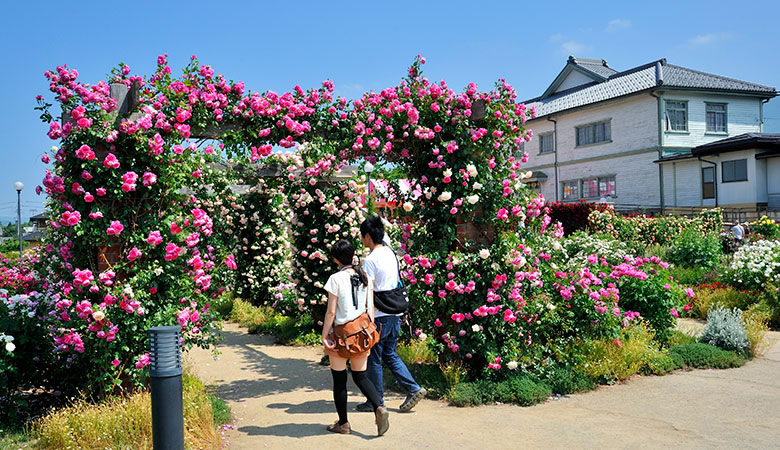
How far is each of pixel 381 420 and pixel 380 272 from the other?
1344 mm

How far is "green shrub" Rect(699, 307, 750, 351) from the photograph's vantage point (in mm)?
7590

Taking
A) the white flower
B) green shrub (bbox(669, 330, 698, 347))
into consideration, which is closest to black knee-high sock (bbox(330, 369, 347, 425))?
the white flower

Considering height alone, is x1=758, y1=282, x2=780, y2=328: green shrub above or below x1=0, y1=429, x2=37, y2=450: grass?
above

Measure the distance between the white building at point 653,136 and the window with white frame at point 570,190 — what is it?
0.18ft

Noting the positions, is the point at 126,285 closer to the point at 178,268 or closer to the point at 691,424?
the point at 178,268

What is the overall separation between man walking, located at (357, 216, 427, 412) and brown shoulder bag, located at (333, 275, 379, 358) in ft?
1.85

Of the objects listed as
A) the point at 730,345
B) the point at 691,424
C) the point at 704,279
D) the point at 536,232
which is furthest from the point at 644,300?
the point at 704,279

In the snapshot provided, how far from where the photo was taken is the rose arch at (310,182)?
201 inches

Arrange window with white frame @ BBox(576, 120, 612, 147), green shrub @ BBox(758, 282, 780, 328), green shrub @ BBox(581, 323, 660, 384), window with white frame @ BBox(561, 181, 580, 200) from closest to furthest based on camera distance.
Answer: green shrub @ BBox(581, 323, 660, 384)
green shrub @ BBox(758, 282, 780, 328)
window with white frame @ BBox(576, 120, 612, 147)
window with white frame @ BBox(561, 181, 580, 200)

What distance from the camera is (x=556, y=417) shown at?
5398mm

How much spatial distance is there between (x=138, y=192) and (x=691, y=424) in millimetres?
5464

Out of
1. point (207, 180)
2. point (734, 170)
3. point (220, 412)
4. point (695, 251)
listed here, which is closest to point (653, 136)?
point (734, 170)

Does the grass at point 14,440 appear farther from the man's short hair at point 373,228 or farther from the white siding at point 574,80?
the white siding at point 574,80

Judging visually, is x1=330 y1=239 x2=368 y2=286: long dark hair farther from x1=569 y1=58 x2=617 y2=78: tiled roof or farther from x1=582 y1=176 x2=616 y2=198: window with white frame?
x1=569 y1=58 x2=617 y2=78: tiled roof
